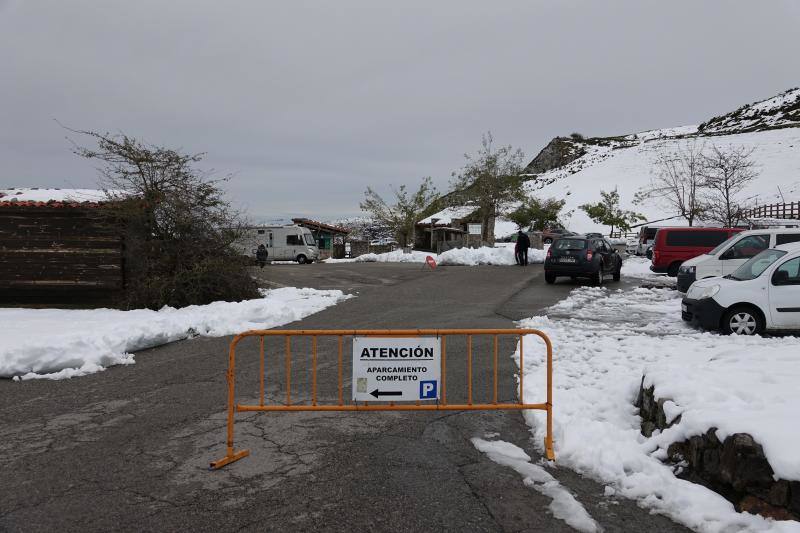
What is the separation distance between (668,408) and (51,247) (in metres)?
15.0

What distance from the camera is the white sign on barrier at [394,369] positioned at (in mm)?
4770

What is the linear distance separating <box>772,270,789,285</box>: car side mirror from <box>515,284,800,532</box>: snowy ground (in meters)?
1.22

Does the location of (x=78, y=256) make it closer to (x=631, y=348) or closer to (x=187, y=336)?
(x=187, y=336)

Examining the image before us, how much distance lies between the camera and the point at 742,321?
9609mm

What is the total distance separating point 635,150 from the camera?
10481cm

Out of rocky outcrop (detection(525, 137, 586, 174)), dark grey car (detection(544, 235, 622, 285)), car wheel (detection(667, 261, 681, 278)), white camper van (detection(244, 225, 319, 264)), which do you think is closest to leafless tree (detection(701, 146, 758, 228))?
car wheel (detection(667, 261, 681, 278))

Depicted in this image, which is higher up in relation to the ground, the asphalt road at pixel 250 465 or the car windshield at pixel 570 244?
the car windshield at pixel 570 244

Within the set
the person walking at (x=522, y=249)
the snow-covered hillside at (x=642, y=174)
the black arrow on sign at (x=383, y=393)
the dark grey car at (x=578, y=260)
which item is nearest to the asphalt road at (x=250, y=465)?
the black arrow on sign at (x=383, y=393)

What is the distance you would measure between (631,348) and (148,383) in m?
6.93

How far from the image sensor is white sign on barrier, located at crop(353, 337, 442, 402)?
477 cm

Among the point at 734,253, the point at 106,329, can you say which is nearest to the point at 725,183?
the point at 734,253

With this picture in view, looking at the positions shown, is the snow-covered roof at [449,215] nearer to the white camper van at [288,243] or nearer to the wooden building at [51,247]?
the white camper van at [288,243]

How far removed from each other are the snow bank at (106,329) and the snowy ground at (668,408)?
20.1 ft

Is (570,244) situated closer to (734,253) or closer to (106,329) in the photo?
(734,253)
